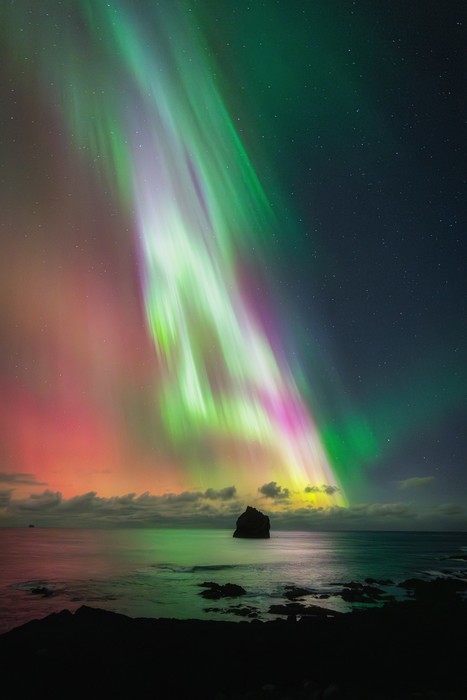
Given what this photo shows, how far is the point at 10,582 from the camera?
4356cm

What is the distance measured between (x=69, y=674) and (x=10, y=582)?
36508mm

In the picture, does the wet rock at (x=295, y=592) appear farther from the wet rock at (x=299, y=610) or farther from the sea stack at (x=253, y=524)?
the sea stack at (x=253, y=524)

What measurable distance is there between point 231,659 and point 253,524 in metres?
155

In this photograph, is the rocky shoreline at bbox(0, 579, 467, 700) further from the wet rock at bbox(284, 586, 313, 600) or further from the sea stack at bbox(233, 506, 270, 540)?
the sea stack at bbox(233, 506, 270, 540)

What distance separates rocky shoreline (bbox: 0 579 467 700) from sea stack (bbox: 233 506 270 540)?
14776 centimetres

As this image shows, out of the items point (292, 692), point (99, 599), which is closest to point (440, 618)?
point (292, 692)

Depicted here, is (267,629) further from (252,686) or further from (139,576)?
(139,576)

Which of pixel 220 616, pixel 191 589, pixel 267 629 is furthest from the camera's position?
pixel 191 589

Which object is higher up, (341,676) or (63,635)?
(63,635)

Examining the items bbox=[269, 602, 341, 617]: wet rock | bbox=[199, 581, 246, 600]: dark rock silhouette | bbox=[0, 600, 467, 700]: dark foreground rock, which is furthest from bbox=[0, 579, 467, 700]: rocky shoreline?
bbox=[199, 581, 246, 600]: dark rock silhouette

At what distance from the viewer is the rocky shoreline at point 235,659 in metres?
13.3

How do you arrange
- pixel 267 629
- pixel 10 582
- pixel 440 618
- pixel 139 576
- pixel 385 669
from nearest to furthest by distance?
pixel 385 669 < pixel 267 629 < pixel 440 618 < pixel 10 582 < pixel 139 576

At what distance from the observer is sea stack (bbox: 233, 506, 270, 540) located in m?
160

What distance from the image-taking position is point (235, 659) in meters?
15.4
